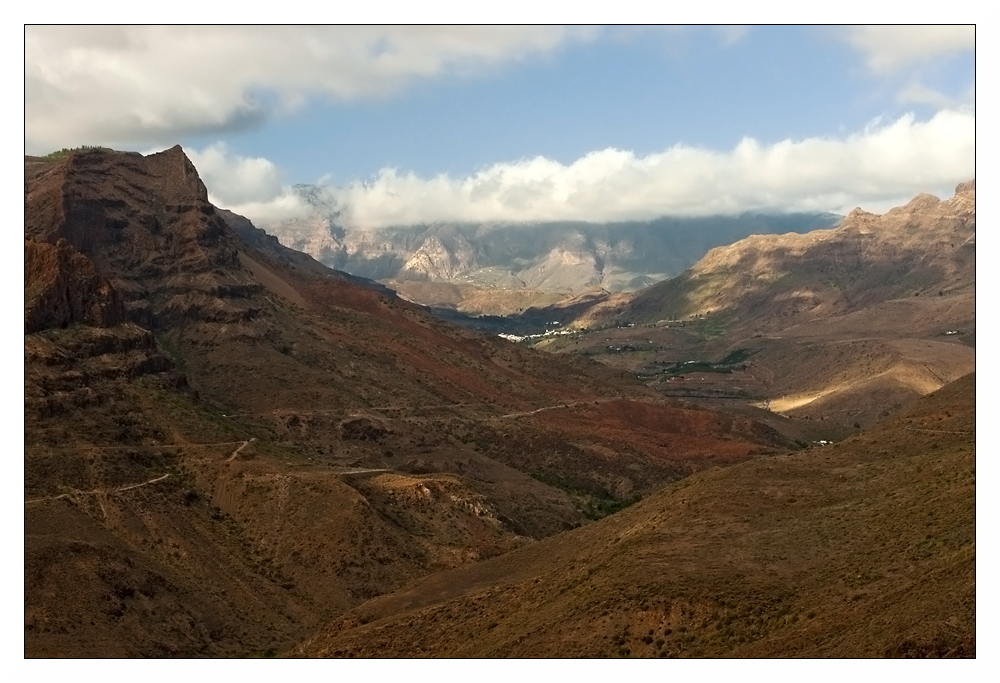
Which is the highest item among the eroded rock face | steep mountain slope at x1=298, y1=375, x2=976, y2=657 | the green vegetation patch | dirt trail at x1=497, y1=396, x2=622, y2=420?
the eroded rock face

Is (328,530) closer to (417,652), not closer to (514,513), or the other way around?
(514,513)

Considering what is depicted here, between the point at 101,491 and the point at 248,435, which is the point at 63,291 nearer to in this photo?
the point at 248,435

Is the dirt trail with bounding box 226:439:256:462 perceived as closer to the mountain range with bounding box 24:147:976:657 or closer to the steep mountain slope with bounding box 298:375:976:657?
the mountain range with bounding box 24:147:976:657

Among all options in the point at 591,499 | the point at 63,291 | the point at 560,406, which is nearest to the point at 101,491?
the point at 63,291

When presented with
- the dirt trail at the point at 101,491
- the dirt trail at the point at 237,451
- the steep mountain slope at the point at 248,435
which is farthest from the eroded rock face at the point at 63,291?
the dirt trail at the point at 101,491

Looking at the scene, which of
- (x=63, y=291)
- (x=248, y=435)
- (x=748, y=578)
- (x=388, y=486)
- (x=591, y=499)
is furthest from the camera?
(x=591, y=499)

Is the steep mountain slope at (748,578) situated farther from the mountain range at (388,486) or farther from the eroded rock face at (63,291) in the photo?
the eroded rock face at (63,291)

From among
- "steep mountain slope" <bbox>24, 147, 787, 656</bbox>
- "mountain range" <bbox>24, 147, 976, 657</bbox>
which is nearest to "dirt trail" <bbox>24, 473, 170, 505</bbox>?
"steep mountain slope" <bbox>24, 147, 787, 656</bbox>
